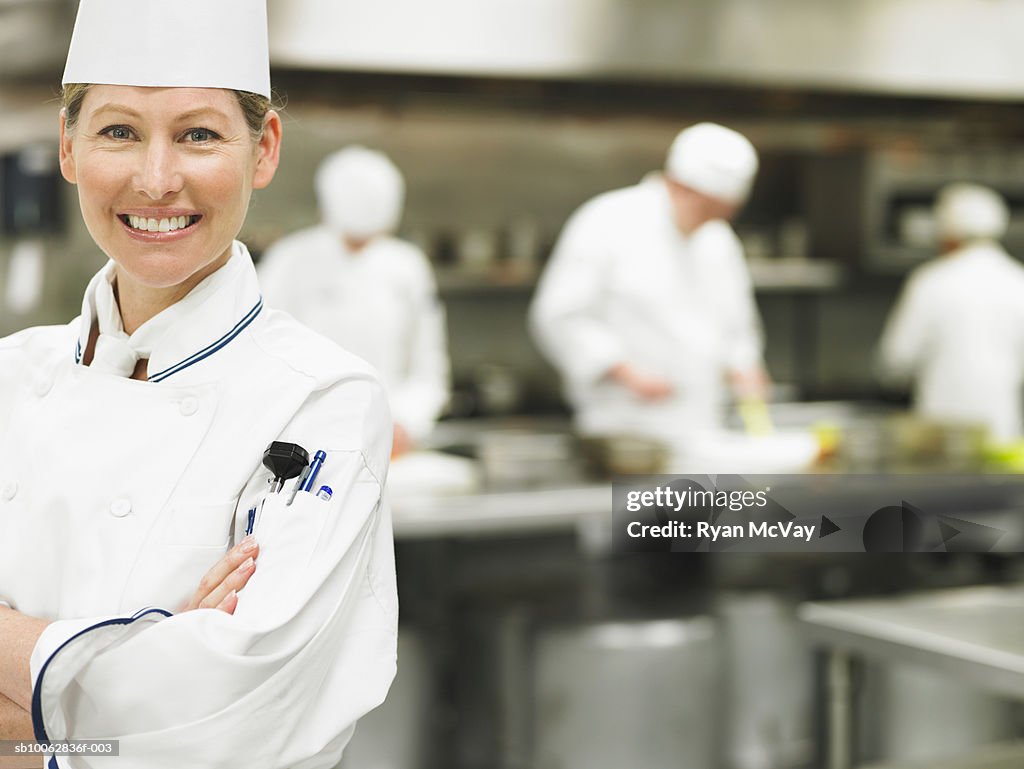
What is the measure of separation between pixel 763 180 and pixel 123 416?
17.8 feet

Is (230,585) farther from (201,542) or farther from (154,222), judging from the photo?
(154,222)

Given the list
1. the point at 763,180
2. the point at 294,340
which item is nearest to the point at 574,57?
the point at 763,180

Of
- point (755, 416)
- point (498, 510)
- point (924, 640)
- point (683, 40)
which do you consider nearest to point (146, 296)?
point (924, 640)

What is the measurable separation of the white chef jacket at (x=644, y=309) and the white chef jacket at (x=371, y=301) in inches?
18.2

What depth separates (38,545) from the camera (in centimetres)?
106

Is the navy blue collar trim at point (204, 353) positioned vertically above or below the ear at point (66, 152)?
below

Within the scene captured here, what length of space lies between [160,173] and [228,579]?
1.10ft

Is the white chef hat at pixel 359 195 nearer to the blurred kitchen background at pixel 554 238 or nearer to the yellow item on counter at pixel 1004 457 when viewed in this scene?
the blurred kitchen background at pixel 554 238

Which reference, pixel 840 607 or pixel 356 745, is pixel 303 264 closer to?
pixel 356 745

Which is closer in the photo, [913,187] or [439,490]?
[439,490]

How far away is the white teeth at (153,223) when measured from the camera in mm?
1021

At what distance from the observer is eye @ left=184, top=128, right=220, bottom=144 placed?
3.37 ft

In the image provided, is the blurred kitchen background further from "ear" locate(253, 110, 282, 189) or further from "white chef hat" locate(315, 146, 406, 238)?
"white chef hat" locate(315, 146, 406, 238)

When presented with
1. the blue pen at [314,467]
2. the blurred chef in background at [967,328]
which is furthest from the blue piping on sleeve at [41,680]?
the blurred chef in background at [967,328]
